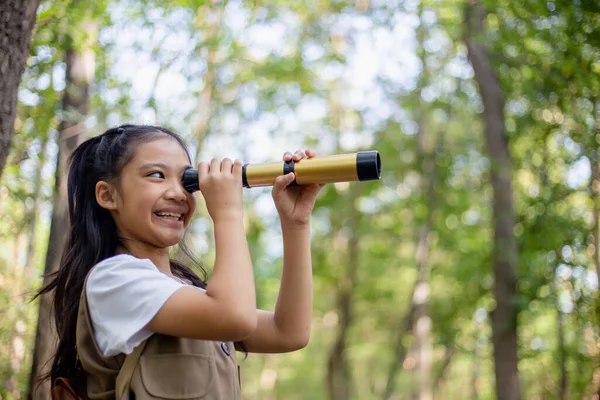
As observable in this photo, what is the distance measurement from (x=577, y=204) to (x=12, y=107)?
5908 millimetres

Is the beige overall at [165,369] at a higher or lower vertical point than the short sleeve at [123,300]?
lower

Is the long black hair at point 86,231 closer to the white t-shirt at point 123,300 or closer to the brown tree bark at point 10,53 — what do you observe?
the white t-shirt at point 123,300

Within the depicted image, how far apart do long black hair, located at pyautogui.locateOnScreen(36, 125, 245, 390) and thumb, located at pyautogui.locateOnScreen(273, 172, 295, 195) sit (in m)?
0.25

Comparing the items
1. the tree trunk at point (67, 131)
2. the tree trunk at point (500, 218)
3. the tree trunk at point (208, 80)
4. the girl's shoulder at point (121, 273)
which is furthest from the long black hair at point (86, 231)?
the tree trunk at point (208, 80)

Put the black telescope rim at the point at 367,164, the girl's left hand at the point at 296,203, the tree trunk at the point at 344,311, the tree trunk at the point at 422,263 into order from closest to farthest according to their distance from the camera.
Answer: the black telescope rim at the point at 367,164 < the girl's left hand at the point at 296,203 < the tree trunk at the point at 422,263 < the tree trunk at the point at 344,311

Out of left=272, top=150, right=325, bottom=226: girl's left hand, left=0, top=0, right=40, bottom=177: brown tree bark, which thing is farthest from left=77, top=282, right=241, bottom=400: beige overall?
left=0, top=0, right=40, bottom=177: brown tree bark

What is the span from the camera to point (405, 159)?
11016mm

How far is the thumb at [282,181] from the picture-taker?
1.57 meters

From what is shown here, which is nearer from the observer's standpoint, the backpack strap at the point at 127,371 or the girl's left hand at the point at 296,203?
the backpack strap at the point at 127,371

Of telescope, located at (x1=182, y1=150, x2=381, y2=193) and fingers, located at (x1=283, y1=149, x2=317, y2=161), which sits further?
fingers, located at (x1=283, y1=149, x2=317, y2=161)

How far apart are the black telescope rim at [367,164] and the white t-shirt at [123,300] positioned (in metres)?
0.43

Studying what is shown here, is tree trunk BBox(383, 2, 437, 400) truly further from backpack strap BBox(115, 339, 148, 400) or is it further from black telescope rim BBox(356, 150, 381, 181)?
backpack strap BBox(115, 339, 148, 400)

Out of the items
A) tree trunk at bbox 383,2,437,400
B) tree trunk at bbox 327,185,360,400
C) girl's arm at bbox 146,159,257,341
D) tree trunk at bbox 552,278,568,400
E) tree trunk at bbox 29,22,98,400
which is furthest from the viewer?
tree trunk at bbox 327,185,360,400

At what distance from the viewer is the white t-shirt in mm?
1355
